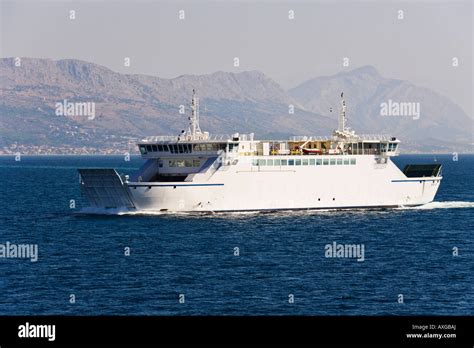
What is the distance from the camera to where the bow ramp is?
195ft

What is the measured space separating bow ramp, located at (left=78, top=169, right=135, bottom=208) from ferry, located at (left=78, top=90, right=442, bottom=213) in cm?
7

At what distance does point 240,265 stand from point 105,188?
1915cm

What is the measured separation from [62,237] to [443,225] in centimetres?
2559

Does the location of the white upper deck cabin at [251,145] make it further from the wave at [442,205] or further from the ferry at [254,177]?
the wave at [442,205]

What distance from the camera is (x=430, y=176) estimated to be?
2859 inches

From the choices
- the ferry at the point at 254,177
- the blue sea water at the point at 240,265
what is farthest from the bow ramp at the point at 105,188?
the blue sea water at the point at 240,265

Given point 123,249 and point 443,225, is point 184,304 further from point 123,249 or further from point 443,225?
point 443,225

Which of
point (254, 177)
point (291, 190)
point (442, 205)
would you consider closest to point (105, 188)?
point (254, 177)

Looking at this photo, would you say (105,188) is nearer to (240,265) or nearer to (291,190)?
(291,190)

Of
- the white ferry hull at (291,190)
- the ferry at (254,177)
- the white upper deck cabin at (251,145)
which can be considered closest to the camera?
the white ferry hull at (291,190)

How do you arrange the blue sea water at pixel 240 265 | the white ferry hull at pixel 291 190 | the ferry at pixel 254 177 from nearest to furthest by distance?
the blue sea water at pixel 240 265 → the white ferry hull at pixel 291 190 → the ferry at pixel 254 177

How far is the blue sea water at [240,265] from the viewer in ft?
114

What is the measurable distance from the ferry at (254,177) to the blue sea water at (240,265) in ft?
3.52
